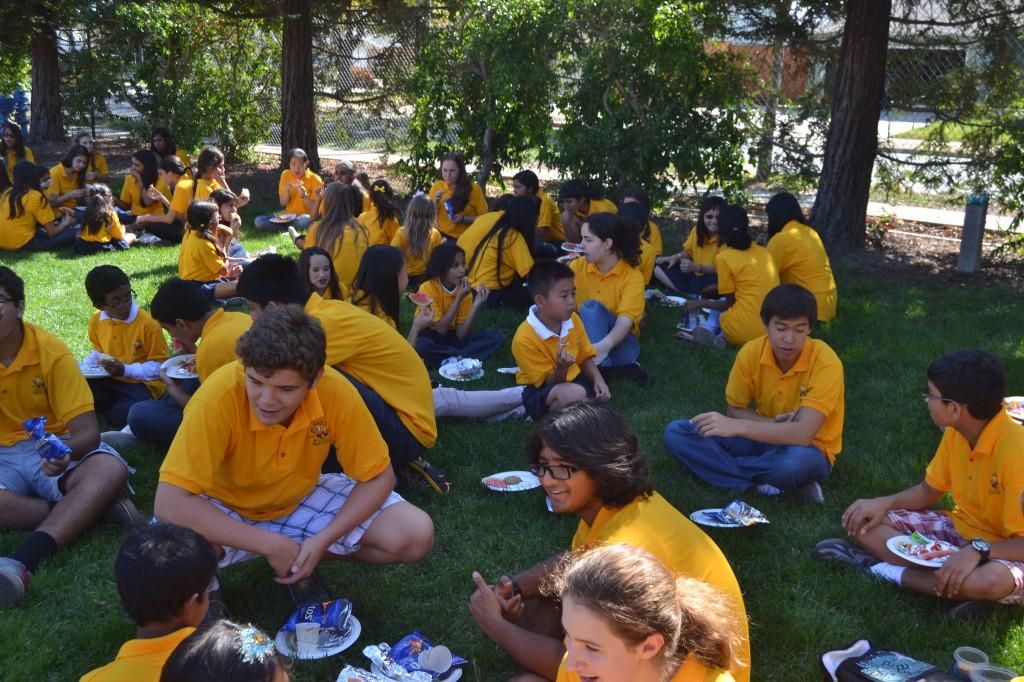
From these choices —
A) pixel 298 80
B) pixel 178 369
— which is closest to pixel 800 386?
pixel 178 369

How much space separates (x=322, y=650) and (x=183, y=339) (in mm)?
2433

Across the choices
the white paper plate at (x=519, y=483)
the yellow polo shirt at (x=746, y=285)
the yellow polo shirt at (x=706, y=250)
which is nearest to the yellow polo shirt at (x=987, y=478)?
the white paper plate at (x=519, y=483)

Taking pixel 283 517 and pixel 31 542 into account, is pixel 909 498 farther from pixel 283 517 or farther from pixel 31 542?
pixel 31 542

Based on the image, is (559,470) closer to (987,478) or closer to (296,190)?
(987,478)

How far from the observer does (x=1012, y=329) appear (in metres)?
7.65

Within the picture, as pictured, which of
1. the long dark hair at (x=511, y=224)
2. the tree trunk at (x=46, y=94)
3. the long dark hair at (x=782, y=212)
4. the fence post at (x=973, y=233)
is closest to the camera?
the long dark hair at (x=511, y=224)

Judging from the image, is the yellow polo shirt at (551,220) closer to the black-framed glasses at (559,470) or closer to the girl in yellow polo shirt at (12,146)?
the black-framed glasses at (559,470)

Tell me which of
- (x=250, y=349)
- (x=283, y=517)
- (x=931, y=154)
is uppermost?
(x=931, y=154)

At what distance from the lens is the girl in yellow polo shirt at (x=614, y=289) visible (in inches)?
257

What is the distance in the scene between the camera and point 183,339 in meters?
5.30

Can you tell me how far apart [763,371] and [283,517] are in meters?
2.65

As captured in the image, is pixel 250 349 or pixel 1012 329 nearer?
pixel 250 349

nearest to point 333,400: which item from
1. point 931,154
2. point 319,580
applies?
point 319,580

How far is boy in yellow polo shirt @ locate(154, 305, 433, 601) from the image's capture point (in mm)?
3369
